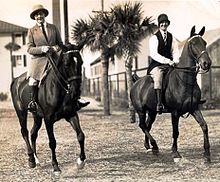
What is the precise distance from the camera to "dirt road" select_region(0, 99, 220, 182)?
7.81m

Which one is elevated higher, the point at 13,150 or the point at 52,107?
the point at 52,107

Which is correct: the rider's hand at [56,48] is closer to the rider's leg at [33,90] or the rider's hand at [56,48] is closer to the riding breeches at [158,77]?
the rider's leg at [33,90]

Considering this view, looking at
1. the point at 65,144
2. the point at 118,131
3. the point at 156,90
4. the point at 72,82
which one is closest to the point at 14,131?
the point at 118,131

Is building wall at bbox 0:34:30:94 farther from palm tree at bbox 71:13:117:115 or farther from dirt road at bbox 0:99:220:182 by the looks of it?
dirt road at bbox 0:99:220:182

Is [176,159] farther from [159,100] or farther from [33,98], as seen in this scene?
[33,98]

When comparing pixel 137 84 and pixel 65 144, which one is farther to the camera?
pixel 65 144

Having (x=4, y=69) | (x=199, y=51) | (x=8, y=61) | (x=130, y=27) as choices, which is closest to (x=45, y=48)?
(x=199, y=51)

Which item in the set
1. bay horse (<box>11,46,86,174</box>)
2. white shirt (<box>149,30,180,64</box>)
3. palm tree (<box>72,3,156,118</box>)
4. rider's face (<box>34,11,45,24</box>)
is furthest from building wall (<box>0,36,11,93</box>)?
bay horse (<box>11,46,86,174</box>)

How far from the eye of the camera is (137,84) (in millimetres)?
10758

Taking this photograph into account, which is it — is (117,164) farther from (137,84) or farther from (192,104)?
(137,84)

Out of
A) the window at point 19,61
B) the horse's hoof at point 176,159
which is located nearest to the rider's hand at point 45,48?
the horse's hoof at point 176,159

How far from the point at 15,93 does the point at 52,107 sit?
1806 millimetres

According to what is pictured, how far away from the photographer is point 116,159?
957 cm

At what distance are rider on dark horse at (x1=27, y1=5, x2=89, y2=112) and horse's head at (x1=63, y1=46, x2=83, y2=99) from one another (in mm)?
778
